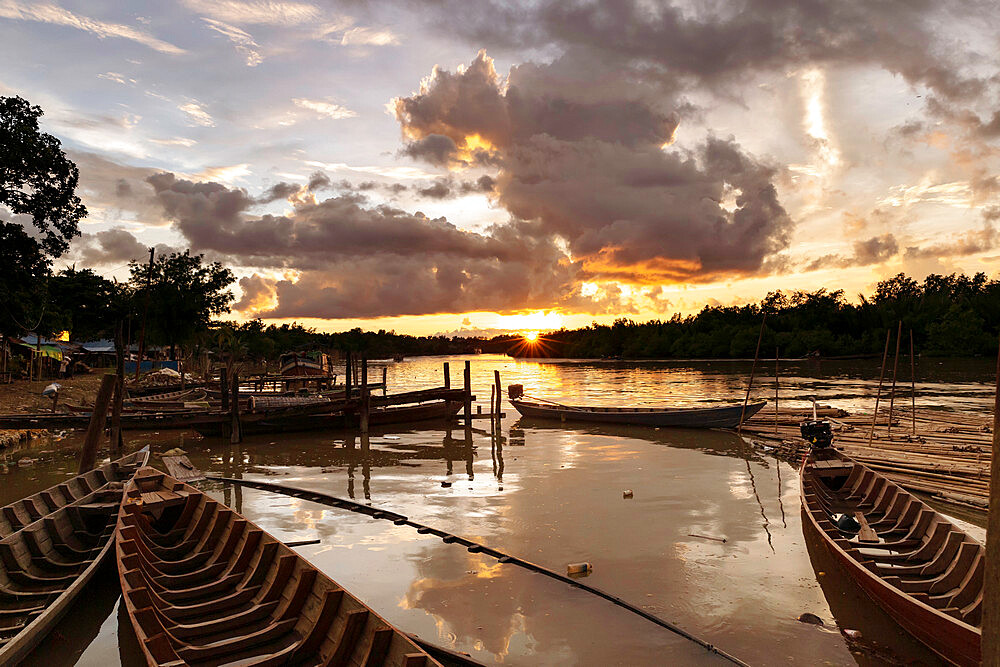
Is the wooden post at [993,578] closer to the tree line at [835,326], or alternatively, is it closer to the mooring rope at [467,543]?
the mooring rope at [467,543]

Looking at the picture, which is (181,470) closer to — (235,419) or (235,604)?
(235,419)

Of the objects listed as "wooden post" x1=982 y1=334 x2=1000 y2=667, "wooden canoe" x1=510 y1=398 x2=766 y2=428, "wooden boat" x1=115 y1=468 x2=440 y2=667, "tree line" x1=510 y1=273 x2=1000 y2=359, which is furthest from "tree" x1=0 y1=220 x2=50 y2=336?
"tree line" x1=510 y1=273 x2=1000 y2=359

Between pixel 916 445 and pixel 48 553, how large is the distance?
2166 centimetres

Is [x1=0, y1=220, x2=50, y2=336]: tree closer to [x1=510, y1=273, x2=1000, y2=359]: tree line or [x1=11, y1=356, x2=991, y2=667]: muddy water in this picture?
[x1=11, y1=356, x2=991, y2=667]: muddy water

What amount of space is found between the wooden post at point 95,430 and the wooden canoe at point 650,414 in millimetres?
19554

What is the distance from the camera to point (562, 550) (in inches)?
419

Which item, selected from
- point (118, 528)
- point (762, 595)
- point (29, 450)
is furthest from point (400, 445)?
point (762, 595)

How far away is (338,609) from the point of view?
19.2 ft

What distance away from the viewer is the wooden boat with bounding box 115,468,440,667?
5266 millimetres

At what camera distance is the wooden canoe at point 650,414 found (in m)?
25.2

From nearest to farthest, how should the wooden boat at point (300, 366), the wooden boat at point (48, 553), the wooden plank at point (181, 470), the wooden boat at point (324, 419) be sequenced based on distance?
the wooden boat at point (48, 553), the wooden plank at point (181, 470), the wooden boat at point (324, 419), the wooden boat at point (300, 366)

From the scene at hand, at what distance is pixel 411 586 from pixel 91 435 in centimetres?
1055

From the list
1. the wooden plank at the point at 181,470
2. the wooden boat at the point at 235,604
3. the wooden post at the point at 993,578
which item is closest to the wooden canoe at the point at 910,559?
the wooden post at the point at 993,578

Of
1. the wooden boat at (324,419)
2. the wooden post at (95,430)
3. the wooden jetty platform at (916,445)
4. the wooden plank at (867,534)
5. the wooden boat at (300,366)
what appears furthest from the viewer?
the wooden boat at (300,366)
